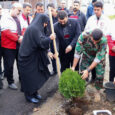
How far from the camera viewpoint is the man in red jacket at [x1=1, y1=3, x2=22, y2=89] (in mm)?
4199

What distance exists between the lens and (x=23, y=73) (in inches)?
145

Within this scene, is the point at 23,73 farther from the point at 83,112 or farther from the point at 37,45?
the point at 83,112

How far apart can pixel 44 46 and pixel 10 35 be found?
1.17m

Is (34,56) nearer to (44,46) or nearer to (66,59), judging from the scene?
(44,46)

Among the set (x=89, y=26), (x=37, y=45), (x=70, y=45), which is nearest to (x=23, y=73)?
(x=37, y=45)

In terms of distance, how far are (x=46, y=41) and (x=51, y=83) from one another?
5.92ft

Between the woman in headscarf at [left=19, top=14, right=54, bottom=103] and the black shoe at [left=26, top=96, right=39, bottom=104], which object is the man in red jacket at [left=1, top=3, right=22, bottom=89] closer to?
the woman in headscarf at [left=19, top=14, right=54, bottom=103]

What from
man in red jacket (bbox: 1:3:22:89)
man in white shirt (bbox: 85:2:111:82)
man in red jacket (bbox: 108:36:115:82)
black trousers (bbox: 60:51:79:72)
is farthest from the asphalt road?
man in white shirt (bbox: 85:2:111:82)

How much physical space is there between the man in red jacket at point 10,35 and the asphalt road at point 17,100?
20.6 inches

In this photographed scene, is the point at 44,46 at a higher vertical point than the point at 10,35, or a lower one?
lower

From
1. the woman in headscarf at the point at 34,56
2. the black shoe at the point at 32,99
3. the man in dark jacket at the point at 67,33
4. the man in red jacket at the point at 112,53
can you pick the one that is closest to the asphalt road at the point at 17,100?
the black shoe at the point at 32,99

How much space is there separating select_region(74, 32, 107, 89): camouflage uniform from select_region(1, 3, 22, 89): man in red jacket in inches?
59.9

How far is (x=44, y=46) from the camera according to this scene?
349 centimetres

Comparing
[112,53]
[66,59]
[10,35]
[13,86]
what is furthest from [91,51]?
[13,86]
